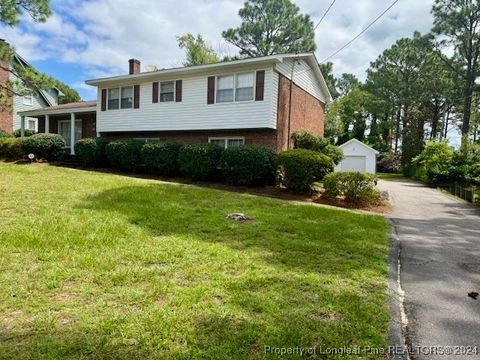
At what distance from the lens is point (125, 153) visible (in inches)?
645

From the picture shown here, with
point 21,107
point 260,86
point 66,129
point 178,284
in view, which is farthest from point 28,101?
point 178,284

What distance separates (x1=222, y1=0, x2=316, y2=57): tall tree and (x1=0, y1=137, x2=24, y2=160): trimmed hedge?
25.7 m

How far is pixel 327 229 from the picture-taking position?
23.5 feet

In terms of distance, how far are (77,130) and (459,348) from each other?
24.2m

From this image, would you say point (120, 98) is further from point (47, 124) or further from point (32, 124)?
point (32, 124)

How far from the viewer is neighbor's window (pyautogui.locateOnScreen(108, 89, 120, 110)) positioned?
63.4ft

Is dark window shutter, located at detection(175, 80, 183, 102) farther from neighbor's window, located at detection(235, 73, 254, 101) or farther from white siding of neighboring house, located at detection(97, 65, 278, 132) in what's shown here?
neighbor's window, located at detection(235, 73, 254, 101)

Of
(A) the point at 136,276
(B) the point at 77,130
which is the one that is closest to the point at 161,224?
(A) the point at 136,276

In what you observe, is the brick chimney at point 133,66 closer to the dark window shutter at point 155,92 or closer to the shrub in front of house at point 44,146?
the dark window shutter at point 155,92

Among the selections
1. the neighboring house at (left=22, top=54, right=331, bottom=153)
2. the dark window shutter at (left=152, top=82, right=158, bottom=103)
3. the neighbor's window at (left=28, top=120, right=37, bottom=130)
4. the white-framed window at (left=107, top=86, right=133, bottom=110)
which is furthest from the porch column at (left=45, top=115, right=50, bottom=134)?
the dark window shutter at (left=152, top=82, right=158, bottom=103)

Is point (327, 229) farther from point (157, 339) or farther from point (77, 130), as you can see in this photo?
point (77, 130)

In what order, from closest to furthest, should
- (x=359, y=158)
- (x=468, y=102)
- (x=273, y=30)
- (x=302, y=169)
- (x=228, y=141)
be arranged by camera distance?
(x=302, y=169) → (x=228, y=141) → (x=359, y=158) → (x=468, y=102) → (x=273, y=30)

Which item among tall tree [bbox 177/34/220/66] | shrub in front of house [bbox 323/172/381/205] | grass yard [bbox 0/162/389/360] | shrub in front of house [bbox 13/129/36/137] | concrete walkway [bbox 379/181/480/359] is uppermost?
tall tree [bbox 177/34/220/66]

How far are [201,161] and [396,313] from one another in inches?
437
